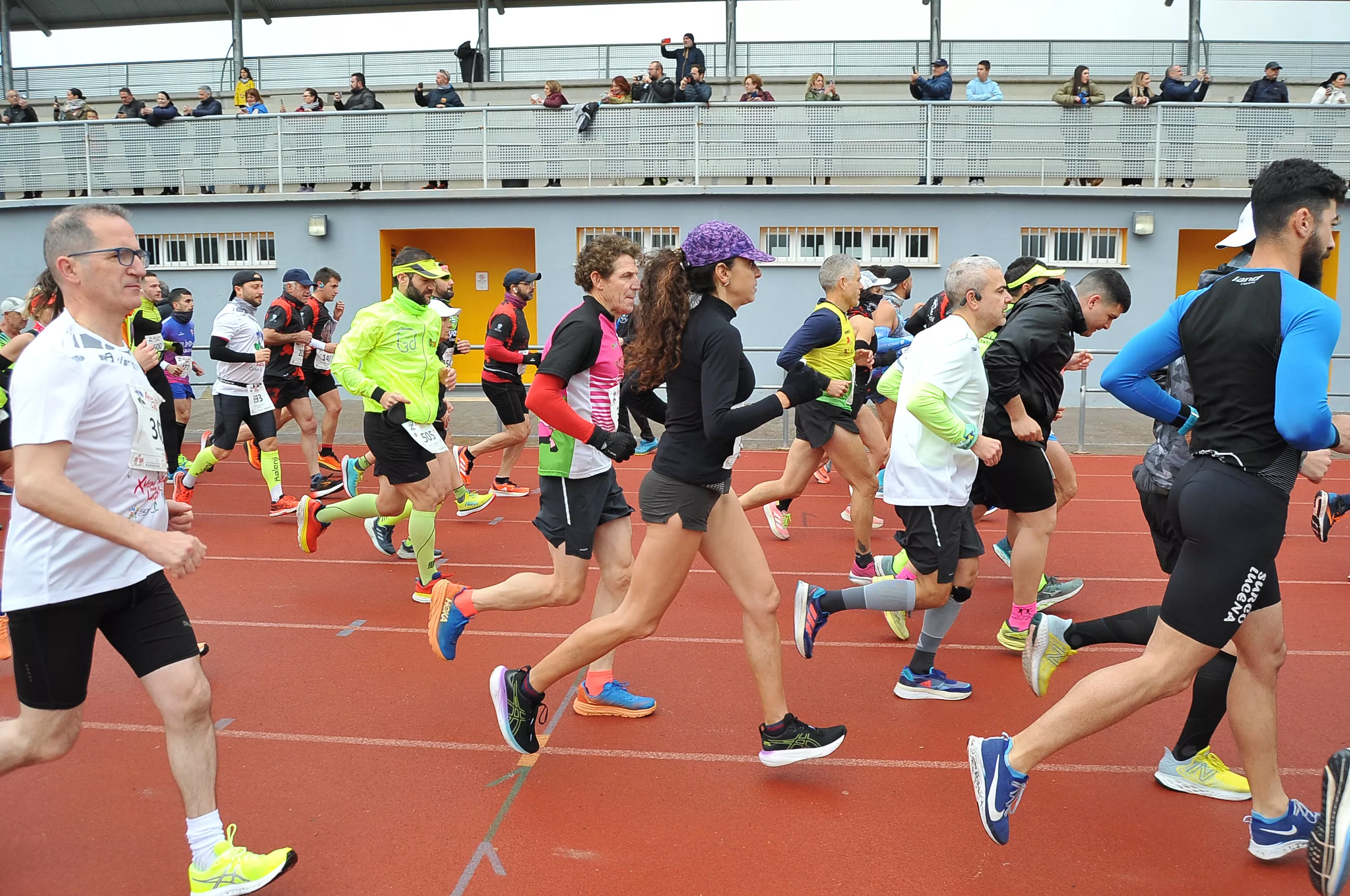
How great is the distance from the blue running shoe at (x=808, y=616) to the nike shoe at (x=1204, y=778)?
157 cm

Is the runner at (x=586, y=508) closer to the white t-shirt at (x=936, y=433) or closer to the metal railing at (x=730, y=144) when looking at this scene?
the white t-shirt at (x=936, y=433)

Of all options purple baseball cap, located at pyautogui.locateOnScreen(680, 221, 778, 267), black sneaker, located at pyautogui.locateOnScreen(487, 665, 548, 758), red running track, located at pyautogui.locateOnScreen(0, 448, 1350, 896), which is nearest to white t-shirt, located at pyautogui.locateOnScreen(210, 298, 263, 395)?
red running track, located at pyautogui.locateOnScreen(0, 448, 1350, 896)

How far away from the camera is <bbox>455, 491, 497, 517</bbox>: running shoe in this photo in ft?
31.6

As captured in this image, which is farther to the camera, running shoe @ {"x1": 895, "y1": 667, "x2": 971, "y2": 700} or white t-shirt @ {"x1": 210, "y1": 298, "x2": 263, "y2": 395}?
white t-shirt @ {"x1": 210, "y1": 298, "x2": 263, "y2": 395}

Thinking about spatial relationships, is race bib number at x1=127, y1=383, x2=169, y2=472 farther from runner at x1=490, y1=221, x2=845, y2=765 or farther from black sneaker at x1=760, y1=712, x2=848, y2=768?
black sneaker at x1=760, y1=712, x2=848, y2=768

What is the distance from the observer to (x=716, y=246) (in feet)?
12.6

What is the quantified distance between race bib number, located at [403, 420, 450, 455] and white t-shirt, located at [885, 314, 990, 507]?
3038 millimetres

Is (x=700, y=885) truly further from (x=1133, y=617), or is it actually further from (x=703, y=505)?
(x=1133, y=617)

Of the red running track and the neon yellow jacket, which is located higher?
the neon yellow jacket

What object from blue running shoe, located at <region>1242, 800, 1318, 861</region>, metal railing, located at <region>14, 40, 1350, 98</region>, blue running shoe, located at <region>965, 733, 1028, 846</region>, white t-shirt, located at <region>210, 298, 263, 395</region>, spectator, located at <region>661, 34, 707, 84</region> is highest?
metal railing, located at <region>14, 40, 1350, 98</region>

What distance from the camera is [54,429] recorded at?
9.21ft

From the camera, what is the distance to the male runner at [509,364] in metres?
9.82

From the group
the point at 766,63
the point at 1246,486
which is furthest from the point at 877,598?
the point at 766,63

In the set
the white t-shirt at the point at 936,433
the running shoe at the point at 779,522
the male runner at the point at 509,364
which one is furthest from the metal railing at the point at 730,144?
the white t-shirt at the point at 936,433
